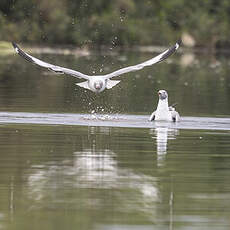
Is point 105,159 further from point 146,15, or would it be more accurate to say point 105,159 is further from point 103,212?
point 146,15

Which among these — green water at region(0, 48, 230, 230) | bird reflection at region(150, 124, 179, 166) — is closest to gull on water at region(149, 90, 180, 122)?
bird reflection at region(150, 124, 179, 166)

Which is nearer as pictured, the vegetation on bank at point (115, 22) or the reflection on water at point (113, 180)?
the reflection on water at point (113, 180)

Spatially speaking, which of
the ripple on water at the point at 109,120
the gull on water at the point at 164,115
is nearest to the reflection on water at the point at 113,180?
the ripple on water at the point at 109,120

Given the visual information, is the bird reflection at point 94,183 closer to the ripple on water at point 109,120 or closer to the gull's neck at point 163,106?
the ripple on water at point 109,120

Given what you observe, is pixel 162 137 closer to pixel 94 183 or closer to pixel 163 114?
pixel 163 114

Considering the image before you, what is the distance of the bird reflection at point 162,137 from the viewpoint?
1481 centimetres

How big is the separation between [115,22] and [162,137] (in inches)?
2074

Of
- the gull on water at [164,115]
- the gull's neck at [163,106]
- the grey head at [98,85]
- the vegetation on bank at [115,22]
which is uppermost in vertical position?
the vegetation on bank at [115,22]

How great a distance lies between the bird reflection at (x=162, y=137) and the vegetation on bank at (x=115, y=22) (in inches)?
1781

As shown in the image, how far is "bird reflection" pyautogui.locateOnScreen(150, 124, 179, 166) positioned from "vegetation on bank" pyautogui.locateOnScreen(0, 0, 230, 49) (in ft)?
Answer: 148

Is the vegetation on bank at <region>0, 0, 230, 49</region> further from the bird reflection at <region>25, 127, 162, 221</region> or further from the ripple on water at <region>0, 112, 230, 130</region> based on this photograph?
the bird reflection at <region>25, 127, 162, 221</region>

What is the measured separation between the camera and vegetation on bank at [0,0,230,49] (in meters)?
67.4

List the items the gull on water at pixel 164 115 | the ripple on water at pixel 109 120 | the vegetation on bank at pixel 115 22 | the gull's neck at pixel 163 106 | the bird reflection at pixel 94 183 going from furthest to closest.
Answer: the vegetation on bank at pixel 115 22 < the gull's neck at pixel 163 106 < the gull on water at pixel 164 115 < the ripple on water at pixel 109 120 < the bird reflection at pixel 94 183

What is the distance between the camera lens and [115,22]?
6962 centimetres
